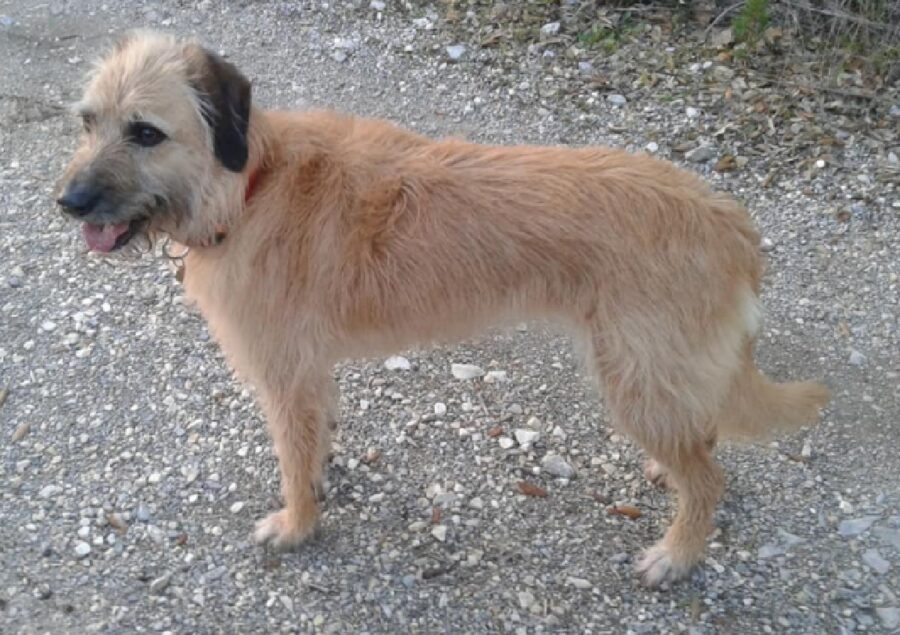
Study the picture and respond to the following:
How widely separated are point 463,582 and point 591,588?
576 mm

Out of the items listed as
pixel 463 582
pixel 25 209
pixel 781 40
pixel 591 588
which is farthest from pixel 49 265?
pixel 781 40

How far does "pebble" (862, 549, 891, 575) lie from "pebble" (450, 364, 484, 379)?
6.88 ft

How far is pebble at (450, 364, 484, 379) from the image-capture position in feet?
16.6

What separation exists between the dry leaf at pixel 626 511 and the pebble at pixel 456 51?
4156 millimetres

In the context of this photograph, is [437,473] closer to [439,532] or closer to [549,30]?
[439,532]

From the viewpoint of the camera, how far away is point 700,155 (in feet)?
20.7

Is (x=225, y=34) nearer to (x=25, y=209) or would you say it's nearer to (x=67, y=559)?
(x=25, y=209)

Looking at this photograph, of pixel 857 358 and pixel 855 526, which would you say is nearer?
pixel 855 526

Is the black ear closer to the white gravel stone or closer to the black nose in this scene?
the black nose

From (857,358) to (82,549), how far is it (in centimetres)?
412

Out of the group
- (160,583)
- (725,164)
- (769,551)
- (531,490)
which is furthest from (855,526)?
(160,583)

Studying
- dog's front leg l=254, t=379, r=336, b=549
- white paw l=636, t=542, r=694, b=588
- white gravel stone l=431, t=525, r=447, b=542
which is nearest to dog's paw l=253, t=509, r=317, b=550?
dog's front leg l=254, t=379, r=336, b=549

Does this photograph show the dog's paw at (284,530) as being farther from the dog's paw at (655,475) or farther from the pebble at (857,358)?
the pebble at (857,358)

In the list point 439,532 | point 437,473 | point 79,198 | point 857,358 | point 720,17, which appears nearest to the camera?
point 79,198
